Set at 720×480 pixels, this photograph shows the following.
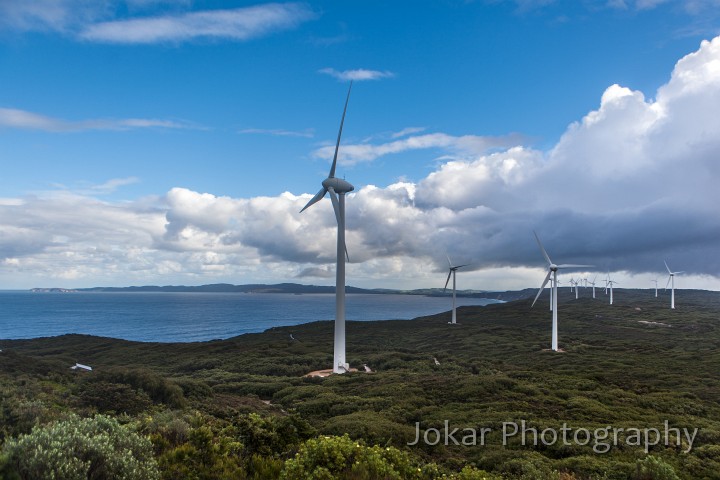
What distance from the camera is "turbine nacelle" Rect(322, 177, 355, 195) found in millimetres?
46438

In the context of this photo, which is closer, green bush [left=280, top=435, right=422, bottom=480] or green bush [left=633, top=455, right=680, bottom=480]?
green bush [left=280, top=435, right=422, bottom=480]

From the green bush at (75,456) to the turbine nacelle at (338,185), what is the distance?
37.9 m

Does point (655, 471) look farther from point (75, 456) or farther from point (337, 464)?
point (75, 456)

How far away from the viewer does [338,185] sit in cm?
4641

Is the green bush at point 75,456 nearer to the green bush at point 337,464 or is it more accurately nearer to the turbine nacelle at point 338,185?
the green bush at point 337,464

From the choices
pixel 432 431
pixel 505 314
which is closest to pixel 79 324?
pixel 505 314

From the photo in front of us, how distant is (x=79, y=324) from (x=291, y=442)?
602 ft

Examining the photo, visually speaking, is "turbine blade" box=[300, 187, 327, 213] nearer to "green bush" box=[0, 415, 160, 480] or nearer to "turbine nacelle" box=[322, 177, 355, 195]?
"turbine nacelle" box=[322, 177, 355, 195]

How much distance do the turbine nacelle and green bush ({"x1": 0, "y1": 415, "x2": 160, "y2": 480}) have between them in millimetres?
37900

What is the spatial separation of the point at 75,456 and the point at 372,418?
17.6 meters

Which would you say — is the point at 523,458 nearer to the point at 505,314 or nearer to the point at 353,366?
the point at 353,366

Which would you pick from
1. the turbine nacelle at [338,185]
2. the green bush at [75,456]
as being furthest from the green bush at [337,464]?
the turbine nacelle at [338,185]

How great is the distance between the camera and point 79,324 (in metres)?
162

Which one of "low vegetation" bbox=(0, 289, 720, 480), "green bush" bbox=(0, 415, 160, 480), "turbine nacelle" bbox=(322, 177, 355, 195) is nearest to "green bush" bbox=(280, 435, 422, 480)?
"low vegetation" bbox=(0, 289, 720, 480)
